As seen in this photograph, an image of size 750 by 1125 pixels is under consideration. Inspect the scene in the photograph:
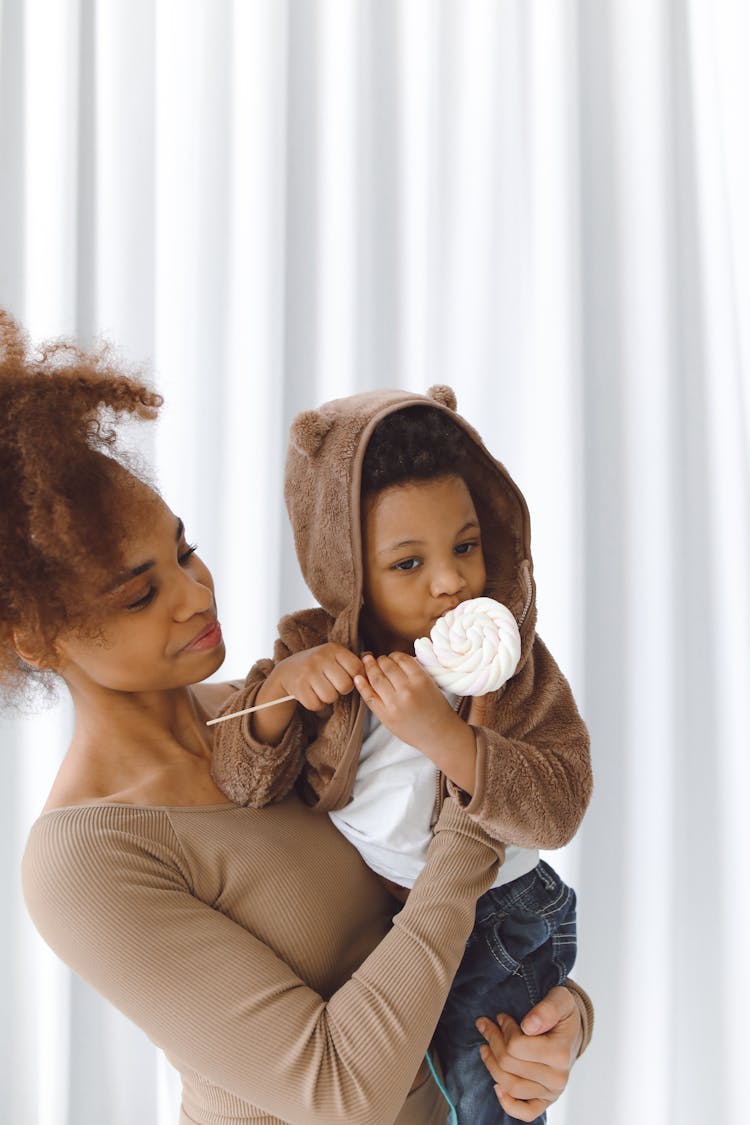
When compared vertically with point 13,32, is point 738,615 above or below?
below

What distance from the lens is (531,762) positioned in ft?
4.67

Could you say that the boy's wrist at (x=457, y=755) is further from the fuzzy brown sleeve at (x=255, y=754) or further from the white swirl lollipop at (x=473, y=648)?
the fuzzy brown sleeve at (x=255, y=754)

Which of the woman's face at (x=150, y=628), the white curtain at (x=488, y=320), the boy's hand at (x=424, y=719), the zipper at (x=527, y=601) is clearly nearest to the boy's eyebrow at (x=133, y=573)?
the woman's face at (x=150, y=628)

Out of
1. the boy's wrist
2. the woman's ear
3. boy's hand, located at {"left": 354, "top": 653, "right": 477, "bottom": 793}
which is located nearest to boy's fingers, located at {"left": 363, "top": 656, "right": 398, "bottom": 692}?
boy's hand, located at {"left": 354, "top": 653, "right": 477, "bottom": 793}

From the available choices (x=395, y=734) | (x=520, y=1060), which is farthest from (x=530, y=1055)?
(x=395, y=734)

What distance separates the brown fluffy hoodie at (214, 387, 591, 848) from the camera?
1396 millimetres

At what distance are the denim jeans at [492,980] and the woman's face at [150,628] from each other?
0.56 meters

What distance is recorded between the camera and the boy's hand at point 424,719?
1.36 meters

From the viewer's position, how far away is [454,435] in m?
1.56

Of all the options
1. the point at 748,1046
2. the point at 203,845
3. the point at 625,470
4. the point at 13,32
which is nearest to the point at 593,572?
the point at 625,470

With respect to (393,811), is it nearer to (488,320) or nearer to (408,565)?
(408,565)

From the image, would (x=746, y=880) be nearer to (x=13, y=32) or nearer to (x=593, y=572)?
(x=593, y=572)

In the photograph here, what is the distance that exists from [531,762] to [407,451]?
1.55ft

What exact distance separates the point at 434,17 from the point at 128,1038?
249cm
